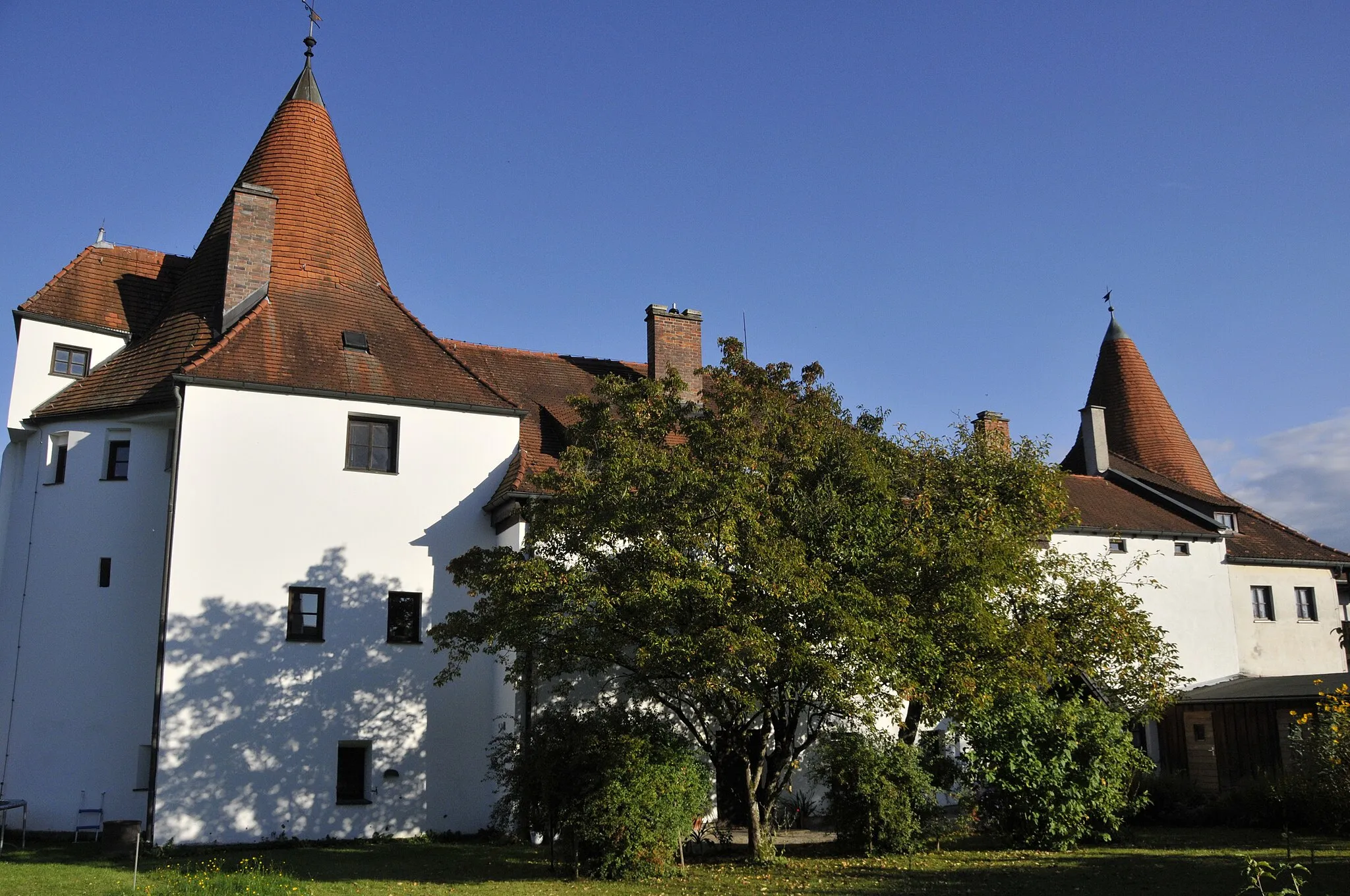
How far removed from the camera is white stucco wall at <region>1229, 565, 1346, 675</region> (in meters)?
32.9

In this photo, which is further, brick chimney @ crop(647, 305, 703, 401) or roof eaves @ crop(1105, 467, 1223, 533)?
roof eaves @ crop(1105, 467, 1223, 533)

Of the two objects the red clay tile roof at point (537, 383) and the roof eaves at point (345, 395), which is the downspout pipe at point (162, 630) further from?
the red clay tile roof at point (537, 383)

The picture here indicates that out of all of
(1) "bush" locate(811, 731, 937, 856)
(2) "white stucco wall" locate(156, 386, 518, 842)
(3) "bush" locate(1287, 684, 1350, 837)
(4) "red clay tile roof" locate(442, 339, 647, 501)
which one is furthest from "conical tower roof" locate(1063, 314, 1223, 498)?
(2) "white stucco wall" locate(156, 386, 518, 842)

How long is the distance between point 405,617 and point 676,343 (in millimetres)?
9746

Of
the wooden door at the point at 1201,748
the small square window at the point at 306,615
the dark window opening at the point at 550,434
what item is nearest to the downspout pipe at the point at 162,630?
the small square window at the point at 306,615

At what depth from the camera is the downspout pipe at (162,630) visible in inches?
706

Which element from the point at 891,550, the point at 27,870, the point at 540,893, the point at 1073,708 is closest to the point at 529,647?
the point at 540,893

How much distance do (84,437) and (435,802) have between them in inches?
408

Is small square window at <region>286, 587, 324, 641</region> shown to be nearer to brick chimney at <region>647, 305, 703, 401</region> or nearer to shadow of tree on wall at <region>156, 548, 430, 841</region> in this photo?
shadow of tree on wall at <region>156, 548, 430, 841</region>

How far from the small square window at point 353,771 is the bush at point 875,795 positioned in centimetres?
851

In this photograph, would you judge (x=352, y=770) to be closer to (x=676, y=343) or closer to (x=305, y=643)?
(x=305, y=643)

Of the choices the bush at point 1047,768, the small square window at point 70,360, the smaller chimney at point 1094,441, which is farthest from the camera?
the smaller chimney at point 1094,441

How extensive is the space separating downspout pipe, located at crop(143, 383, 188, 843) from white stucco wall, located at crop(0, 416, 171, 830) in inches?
23.6

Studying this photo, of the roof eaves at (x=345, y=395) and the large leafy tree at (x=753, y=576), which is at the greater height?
the roof eaves at (x=345, y=395)
